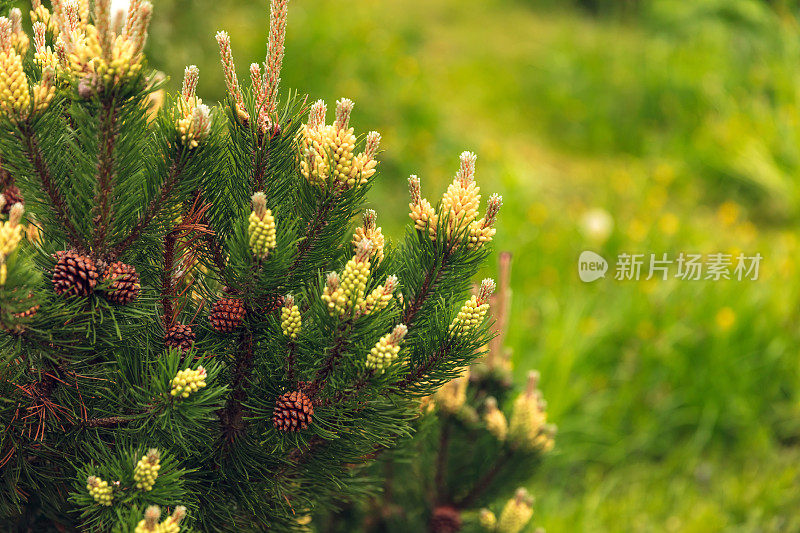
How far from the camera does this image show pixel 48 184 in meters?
1.03

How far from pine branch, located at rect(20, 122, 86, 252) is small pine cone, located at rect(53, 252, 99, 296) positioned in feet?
0.15

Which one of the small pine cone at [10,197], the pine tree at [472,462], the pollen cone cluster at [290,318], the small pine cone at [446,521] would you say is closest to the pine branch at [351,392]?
the pollen cone cluster at [290,318]

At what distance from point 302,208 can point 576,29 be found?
6.54 metres

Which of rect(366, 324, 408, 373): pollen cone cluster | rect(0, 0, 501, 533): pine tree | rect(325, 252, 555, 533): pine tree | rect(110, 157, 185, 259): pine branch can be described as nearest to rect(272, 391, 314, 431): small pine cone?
rect(0, 0, 501, 533): pine tree

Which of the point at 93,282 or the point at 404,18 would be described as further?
the point at 404,18

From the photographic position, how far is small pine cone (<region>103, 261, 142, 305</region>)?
103cm

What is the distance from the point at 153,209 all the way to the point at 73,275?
0.48ft

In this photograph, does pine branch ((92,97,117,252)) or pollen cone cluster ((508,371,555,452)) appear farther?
pollen cone cluster ((508,371,555,452))

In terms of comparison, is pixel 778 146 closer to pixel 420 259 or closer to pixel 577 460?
pixel 577 460

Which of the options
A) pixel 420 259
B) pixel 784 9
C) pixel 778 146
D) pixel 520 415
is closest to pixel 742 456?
pixel 520 415

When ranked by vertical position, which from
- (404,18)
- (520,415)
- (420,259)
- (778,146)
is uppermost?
(404,18)

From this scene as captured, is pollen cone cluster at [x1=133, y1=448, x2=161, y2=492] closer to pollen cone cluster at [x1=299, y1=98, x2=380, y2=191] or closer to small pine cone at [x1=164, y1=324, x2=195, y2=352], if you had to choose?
small pine cone at [x1=164, y1=324, x2=195, y2=352]

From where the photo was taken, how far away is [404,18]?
23.9 feet

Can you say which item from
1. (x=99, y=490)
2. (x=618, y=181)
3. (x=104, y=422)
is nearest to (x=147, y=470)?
(x=99, y=490)
